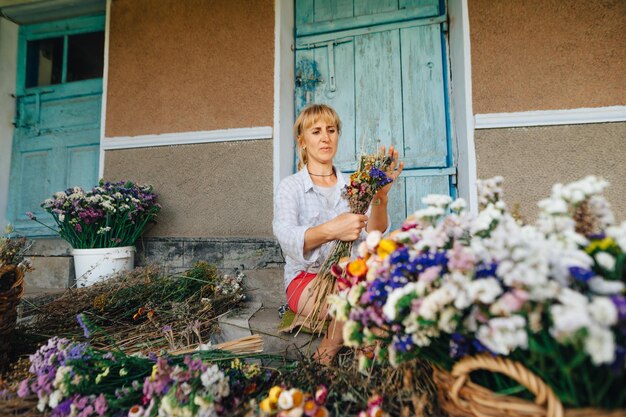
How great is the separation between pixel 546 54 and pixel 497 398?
257 cm

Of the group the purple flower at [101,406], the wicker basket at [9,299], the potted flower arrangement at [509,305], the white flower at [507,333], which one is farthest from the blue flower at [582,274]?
the wicker basket at [9,299]

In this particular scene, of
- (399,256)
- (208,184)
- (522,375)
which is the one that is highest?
(208,184)

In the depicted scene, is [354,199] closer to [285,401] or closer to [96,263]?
[285,401]

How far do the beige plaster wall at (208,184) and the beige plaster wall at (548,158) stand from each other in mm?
1657

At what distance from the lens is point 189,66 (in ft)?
9.94

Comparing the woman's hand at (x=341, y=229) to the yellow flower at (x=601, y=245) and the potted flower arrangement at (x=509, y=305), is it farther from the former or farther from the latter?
the yellow flower at (x=601, y=245)

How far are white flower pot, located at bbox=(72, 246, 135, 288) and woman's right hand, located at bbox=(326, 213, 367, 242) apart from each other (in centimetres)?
182

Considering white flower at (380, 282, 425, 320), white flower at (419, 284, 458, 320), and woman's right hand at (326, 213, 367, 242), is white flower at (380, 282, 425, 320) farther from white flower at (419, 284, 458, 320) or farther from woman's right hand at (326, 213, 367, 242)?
woman's right hand at (326, 213, 367, 242)

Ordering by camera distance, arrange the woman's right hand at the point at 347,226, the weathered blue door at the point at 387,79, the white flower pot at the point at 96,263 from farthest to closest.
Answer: the weathered blue door at the point at 387,79, the white flower pot at the point at 96,263, the woman's right hand at the point at 347,226

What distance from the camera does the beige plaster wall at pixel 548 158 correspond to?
2.24 m

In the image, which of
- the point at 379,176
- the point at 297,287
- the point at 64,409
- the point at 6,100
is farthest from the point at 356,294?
the point at 6,100

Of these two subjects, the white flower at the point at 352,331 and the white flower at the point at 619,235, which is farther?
the white flower at the point at 352,331

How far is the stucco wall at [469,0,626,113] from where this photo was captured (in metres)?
2.31

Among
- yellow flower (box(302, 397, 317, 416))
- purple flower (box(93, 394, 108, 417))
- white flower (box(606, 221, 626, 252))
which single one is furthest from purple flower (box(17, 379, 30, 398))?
white flower (box(606, 221, 626, 252))
